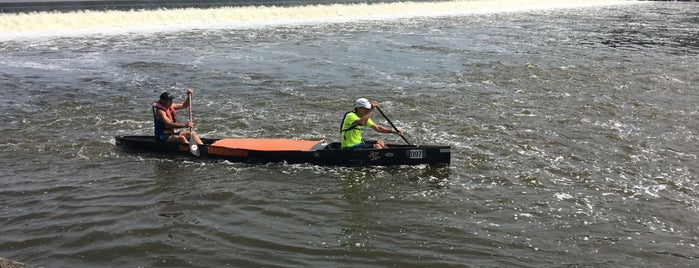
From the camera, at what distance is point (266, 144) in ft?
37.6

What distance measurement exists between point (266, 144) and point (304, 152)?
107cm

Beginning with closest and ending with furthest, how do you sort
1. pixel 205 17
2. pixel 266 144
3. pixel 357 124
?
pixel 357 124
pixel 266 144
pixel 205 17

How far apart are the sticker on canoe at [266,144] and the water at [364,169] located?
0.45m

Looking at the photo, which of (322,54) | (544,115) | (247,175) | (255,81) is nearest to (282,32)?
(322,54)

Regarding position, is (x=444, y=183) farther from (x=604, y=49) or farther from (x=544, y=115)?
(x=604, y=49)

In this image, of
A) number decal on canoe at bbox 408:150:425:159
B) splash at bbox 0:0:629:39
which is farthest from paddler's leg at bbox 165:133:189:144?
splash at bbox 0:0:629:39

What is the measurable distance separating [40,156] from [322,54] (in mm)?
16381

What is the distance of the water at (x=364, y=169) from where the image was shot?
750 cm

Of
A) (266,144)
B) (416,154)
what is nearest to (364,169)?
(416,154)

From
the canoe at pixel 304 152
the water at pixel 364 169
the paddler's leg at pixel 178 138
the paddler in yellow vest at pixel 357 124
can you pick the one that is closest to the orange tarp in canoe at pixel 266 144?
the canoe at pixel 304 152

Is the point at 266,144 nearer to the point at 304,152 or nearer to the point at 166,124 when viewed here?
the point at 304,152

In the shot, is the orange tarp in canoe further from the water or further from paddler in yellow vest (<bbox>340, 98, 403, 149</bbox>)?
paddler in yellow vest (<bbox>340, 98, 403, 149</bbox>)

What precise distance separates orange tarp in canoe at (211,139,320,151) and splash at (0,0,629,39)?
Result: 25680 millimetres

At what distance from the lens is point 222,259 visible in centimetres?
708
